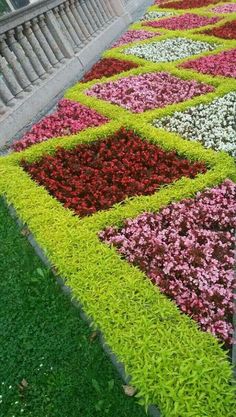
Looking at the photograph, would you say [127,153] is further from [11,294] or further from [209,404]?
[209,404]

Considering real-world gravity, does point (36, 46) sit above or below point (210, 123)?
above

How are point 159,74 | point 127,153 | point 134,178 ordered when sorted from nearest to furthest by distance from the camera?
point 134,178
point 127,153
point 159,74

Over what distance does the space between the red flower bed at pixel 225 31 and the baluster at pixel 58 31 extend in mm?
5913

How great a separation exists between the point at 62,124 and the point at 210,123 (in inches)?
148

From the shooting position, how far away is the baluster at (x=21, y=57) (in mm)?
11164

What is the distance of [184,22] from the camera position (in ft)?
62.6

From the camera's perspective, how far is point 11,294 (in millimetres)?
6023

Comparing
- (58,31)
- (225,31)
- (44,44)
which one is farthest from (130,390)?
A: (225,31)

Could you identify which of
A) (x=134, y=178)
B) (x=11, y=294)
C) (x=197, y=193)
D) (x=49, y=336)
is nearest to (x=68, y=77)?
(x=134, y=178)

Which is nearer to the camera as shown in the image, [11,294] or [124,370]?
[124,370]

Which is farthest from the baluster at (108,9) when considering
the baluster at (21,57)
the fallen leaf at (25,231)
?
the fallen leaf at (25,231)

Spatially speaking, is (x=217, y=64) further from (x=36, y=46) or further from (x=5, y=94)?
(x=5, y=94)

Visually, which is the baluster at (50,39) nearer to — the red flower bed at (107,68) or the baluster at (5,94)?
the red flower bed at (107,68)

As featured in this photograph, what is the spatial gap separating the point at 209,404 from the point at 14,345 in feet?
8.80
